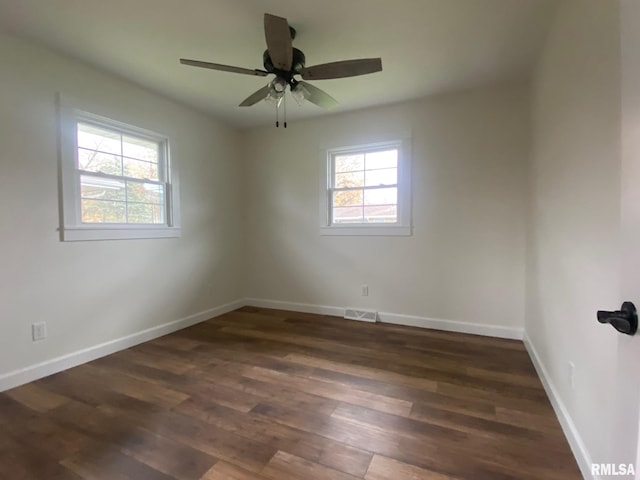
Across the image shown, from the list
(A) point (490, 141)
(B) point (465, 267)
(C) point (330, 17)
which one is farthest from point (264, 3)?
(B) point (465, 267)

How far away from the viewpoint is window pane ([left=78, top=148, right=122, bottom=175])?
105 inches

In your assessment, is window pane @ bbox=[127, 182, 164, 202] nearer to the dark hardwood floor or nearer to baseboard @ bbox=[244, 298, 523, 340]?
the dark hardwood floor

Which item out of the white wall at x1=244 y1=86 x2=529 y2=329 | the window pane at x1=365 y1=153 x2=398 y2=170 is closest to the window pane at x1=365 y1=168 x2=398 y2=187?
the window pane at x1=365 y1=153 x2=398 y2=170

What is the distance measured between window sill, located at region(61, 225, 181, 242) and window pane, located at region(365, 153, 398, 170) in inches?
97.0

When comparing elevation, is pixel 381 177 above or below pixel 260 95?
below

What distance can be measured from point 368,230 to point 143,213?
8.38 feet

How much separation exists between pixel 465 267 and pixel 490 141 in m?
1.36

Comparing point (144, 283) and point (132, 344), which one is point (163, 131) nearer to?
point (144, 283)

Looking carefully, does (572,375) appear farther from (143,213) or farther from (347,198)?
(143,213)

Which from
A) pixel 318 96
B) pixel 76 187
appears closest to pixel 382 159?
pixel 318 96

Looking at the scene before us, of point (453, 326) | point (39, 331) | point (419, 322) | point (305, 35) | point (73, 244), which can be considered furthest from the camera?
point (419, 322)

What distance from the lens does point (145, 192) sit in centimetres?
322

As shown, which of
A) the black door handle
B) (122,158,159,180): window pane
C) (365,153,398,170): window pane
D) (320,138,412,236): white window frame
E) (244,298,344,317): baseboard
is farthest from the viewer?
(244,298,344,317): baseboard

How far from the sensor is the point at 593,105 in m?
1.38
